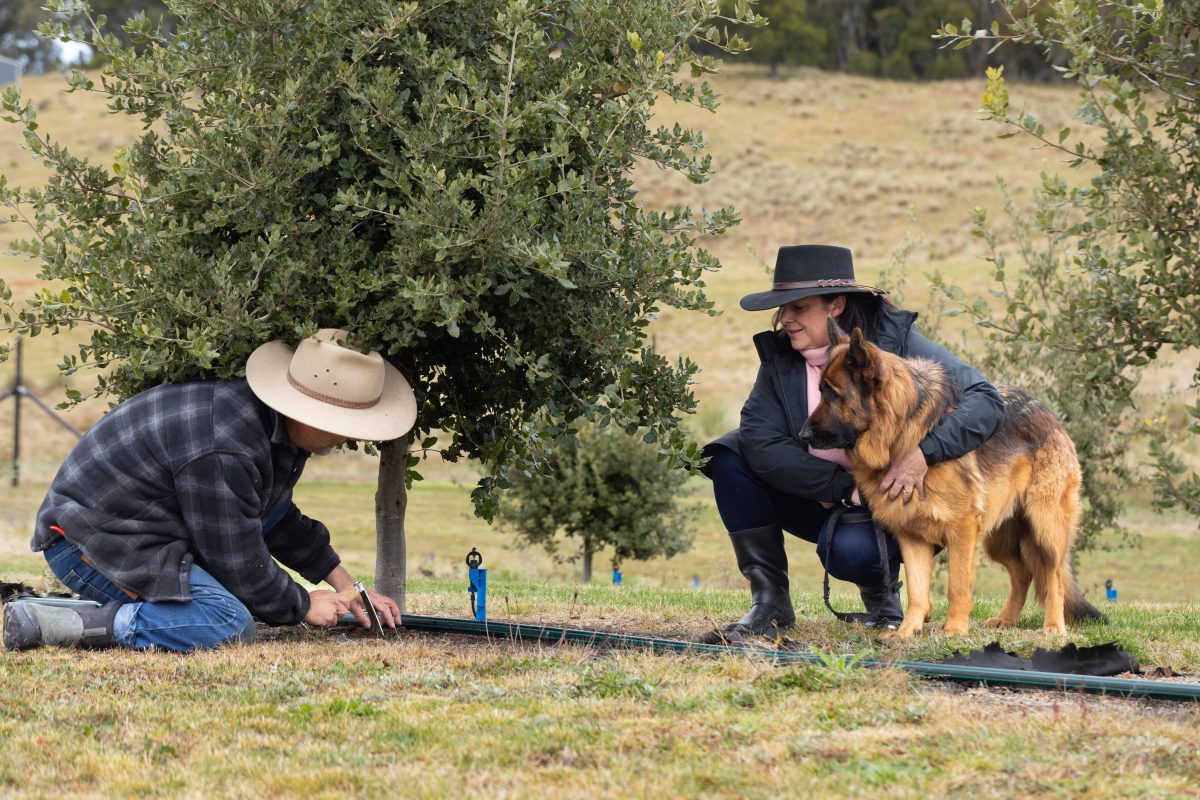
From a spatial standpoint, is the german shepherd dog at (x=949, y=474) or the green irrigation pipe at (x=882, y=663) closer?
the green irrigation pipe at (x=882, y=663)

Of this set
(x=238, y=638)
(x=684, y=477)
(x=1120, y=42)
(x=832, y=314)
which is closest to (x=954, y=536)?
(x=832, y=314)

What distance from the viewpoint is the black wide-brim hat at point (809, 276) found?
7.02 m

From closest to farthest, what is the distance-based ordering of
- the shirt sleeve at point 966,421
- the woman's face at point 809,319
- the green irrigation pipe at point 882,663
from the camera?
the green irrigation pipe at point 882,663, the shirt sleeve at point 966,421, the woman's face at point 809,319

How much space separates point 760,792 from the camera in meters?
3.81

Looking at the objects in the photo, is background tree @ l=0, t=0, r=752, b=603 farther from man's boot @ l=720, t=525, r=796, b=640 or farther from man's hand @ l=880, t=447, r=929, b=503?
man's hand @ l=880, t=447, r=929, b=503

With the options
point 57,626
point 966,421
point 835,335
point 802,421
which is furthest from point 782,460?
point 57,626

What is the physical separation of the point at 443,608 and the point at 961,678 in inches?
188

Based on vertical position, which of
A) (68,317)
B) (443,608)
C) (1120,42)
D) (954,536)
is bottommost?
(443,608)

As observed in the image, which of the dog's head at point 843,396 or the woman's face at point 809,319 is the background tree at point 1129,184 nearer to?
the woman's face at point 809,319

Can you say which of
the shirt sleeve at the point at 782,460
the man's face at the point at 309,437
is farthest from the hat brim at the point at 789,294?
the man's face at the point at 309,437

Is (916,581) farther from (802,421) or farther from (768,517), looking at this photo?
(802,421)

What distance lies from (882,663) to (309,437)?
3105 mm

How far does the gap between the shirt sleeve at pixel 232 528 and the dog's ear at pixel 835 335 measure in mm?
3135

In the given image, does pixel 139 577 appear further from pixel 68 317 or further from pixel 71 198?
pixel 71 198
